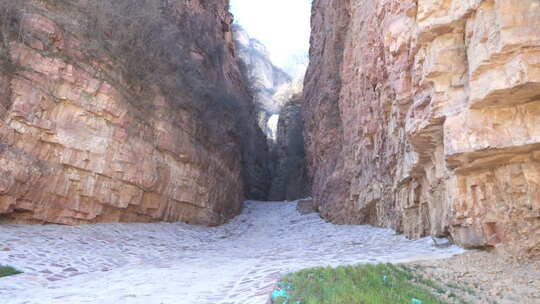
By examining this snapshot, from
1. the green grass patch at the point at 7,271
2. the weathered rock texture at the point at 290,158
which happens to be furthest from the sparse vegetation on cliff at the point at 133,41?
the weathered rock texture at the point at 290,158

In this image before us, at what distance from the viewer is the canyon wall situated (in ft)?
34.9

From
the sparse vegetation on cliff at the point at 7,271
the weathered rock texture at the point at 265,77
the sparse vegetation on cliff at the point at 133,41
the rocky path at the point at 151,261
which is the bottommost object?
the sparse vegetation on cliff at the point at 7,271

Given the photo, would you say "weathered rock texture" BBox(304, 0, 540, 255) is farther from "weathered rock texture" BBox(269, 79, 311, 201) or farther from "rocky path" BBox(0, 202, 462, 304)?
"weathered rock texture" BBox(269, 79, 311, 201)

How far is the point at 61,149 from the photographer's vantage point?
1120 centimetres

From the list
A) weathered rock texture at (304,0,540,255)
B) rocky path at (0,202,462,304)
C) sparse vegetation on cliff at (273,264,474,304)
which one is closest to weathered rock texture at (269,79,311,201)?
rocky path at (0,202,462,304)

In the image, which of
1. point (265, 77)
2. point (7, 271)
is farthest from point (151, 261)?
point (265, 77)

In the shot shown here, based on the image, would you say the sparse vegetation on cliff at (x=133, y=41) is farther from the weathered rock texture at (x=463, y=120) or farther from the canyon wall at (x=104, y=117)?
the weathered rock texture at (x=463, y=120)

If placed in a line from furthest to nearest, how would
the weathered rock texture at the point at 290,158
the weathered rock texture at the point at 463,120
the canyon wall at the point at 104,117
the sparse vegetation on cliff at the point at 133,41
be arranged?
the weathered rock texture at the point at 290,158
the sparse vegetation on cliff at the point at 133,41
the canyon wall at the point at 104,117
the weathered rock texture at the point at 463,120

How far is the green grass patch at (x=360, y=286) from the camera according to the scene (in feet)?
14.4

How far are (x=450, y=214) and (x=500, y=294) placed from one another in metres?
2.43

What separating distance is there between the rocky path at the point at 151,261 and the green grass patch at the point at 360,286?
1.44 ft

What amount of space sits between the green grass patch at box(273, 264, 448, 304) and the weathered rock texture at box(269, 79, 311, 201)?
26.0 meters

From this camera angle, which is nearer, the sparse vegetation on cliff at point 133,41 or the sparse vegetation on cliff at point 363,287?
the sparse vegetation on cliff at point 363,287

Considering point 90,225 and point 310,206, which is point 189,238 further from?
point 310,206
